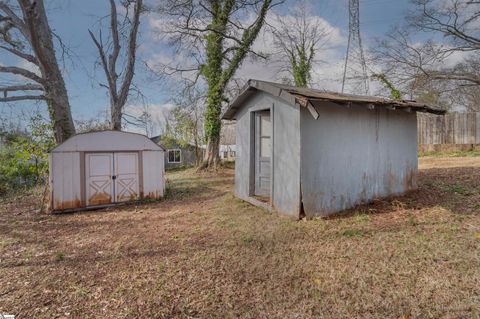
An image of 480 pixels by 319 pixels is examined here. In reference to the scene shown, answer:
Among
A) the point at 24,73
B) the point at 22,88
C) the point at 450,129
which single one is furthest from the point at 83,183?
the point at 450,129

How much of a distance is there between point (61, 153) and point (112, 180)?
140cm

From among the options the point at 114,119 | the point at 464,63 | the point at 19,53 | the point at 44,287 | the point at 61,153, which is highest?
the point at 464,63

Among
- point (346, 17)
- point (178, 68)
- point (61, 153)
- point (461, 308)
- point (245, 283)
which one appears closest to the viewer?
point (461, 308)

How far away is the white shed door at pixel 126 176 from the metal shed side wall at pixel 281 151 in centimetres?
329

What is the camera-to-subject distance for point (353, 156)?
5547 mm

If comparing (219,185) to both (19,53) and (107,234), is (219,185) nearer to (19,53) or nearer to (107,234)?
(107,234)

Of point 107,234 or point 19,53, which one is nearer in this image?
point 107,234

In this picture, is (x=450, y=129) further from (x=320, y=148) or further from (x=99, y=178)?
(x=99, y=178)

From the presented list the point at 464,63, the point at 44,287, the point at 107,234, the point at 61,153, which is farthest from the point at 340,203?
the point at 464,63

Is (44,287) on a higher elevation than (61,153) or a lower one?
lower

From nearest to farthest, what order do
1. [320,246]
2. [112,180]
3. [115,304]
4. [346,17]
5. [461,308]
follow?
1. [461,308]
2. [115,304]
3. [320,246]
4. [112,180]
5. [346,17]

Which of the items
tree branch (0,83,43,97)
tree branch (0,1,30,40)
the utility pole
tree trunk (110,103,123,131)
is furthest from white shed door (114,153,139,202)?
the utility pole

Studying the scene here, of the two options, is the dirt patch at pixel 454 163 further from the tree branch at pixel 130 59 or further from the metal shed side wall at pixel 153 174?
the tree branch at pixel 130 59

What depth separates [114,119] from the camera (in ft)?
35.8
